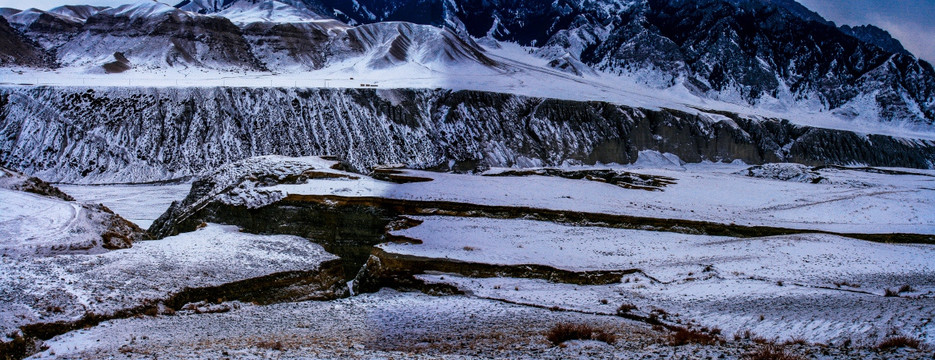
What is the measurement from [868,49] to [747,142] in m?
55.5

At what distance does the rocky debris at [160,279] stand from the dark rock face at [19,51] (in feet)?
187

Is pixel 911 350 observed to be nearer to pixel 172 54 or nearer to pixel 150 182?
pixel 150 182

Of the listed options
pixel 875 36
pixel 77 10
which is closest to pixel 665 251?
pixel 77 10

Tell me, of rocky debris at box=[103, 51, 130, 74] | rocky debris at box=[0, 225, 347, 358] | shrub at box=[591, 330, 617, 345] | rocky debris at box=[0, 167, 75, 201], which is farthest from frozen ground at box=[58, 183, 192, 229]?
rocky debris at box=[103, 51, 130, 74]

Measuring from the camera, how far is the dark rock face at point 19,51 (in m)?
55.4

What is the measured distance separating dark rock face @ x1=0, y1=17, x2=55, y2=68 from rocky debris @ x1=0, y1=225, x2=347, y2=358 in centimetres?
5698

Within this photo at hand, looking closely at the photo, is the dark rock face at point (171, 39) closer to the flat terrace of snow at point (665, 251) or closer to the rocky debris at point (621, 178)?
the rocky debris at point (621, 178)

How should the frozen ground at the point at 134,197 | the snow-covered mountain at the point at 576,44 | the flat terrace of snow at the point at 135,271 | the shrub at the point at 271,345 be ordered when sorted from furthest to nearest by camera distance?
the snow-covered mountain at the point at 576,44, the frozen ground at the point at 134,197, the flat terrace of snow at the point at 135,271, the shrub at the point at 271,345

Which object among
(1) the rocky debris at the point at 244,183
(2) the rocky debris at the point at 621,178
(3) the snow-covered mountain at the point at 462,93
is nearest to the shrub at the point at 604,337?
(1) the rocky debris at the point at 244,183

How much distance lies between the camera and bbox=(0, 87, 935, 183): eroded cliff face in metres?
41.2

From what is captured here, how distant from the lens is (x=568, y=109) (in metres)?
57.0

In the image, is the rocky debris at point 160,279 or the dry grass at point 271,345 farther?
the rocky debris at point 160,279

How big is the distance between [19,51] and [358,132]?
42.7 metres

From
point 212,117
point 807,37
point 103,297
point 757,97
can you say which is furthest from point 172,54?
point 807,37
